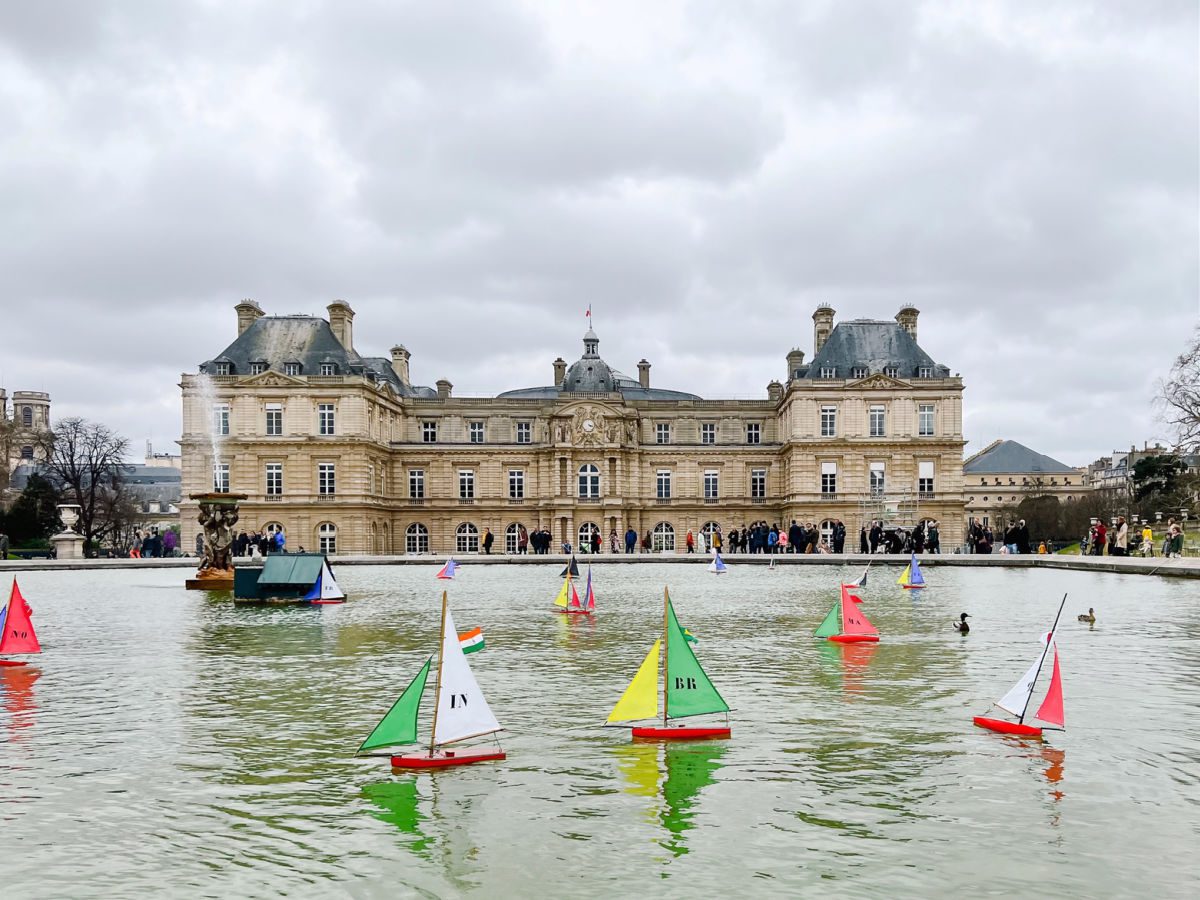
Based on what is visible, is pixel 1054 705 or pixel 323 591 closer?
pixel 1054 705

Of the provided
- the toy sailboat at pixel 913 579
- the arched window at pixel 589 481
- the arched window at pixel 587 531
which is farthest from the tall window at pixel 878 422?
the toy sailboat at pixel 913 579

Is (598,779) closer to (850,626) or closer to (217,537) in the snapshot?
(850,626)

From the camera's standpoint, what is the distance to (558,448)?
6844cm

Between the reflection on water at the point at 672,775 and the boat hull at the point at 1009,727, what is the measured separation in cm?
272

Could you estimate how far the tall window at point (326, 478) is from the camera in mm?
64188

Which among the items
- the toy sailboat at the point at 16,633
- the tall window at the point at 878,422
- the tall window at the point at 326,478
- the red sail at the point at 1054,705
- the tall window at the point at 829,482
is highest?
the tall window at the point at 878,422

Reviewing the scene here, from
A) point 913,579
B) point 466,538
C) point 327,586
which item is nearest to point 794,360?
point 466,538

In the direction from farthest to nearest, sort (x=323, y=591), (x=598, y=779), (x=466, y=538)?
(x=466, y=538), (x=323, y=591), (x=598, y=779)

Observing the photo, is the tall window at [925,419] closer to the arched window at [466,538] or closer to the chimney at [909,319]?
the chimney at [909,319]

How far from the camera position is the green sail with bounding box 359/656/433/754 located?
31.3 ft

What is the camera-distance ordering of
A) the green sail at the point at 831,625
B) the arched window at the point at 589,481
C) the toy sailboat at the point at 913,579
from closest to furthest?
the green sail at the point at 831,625 → the toy sailboat at the point at 913,579 → the arched window at the point at 589,481

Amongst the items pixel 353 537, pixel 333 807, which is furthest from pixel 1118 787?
pixel 353 537

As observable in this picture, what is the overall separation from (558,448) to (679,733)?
58.2m

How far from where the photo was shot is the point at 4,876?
692 cm
